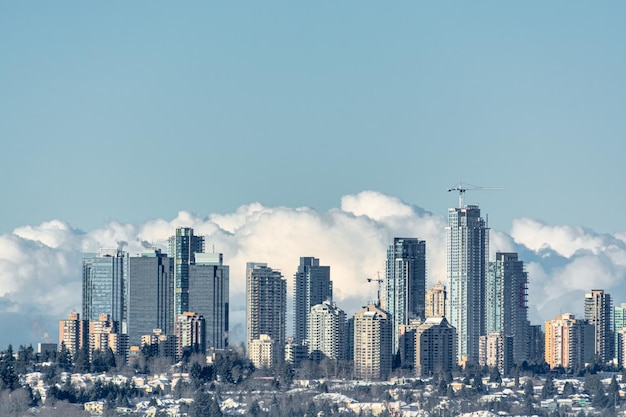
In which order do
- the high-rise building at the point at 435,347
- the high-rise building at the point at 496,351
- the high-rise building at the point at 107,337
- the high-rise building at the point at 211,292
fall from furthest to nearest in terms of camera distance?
the high-rise building at the point at 211,292
the high-rise building at the point at 107,337
the high-rise building at the point at 496,351
the high-rise building at the point at 435,347

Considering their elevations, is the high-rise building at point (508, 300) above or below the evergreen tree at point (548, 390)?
above

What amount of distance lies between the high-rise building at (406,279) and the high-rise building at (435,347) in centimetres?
1122

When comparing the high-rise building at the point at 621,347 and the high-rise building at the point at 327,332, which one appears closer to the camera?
the high-rise building at the point at 327,332

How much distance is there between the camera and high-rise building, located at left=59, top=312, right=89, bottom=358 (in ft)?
525

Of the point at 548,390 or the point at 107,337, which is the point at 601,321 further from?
the point at 107,337

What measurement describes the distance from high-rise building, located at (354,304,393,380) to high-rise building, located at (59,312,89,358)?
2119 cm

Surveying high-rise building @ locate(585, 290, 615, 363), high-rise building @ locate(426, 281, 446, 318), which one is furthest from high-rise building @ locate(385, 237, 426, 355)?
high-rise building @ locate(585, 290, 615, 363)

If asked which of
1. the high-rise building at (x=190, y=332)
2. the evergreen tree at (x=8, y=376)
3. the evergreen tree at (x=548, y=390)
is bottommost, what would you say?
the evergreen tree at (x=548, y=390)

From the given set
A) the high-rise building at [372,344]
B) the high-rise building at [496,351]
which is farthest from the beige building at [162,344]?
the high-rise building at [496,351]

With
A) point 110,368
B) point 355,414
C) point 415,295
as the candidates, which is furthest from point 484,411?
point 415,295

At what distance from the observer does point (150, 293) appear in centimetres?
17162

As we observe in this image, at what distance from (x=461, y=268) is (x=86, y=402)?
5101 centimetres

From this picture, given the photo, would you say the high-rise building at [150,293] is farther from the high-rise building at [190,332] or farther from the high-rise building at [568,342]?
the high-rise building at [568,342]

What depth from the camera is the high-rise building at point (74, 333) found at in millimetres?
159875
